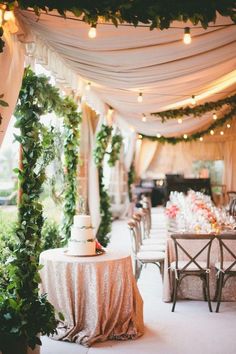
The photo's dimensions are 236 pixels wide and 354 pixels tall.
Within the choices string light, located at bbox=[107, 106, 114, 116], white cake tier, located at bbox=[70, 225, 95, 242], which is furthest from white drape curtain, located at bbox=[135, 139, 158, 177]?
white cake tier, located at bbox=[70, 225, 95, 242]

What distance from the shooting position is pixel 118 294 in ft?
15.4

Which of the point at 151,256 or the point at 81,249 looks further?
the point at 151,256

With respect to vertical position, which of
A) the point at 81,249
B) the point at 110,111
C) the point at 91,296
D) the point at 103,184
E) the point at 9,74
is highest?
the point at 110,111

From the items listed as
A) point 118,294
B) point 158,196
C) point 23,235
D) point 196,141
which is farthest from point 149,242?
point 196,141

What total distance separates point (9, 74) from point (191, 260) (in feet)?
10.1

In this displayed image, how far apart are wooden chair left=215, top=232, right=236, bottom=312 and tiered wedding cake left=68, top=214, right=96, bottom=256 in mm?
1714

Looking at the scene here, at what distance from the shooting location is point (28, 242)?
435 cm

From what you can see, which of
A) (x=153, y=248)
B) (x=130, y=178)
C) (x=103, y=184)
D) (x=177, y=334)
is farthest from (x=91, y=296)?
(x=130, y=178)

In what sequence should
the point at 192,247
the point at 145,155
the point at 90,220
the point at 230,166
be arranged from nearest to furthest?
the point at 90,220 → the point at 192,247 → the point at 230,166 → the point at 145,155

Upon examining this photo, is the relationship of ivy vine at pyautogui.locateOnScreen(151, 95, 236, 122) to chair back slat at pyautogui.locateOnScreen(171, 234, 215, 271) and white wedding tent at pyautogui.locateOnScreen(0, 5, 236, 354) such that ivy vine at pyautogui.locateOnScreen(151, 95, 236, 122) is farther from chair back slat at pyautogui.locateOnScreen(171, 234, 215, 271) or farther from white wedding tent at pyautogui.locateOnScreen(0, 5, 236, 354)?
chair back slat at pyautogui.locateOnScreen(171, 234, 215, 271)

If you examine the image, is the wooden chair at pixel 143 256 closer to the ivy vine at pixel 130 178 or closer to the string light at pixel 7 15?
the string light at pixel 7 15

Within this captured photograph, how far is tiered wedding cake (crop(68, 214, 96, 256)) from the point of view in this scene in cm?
484

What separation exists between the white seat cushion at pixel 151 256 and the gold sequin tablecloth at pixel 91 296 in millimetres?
1739

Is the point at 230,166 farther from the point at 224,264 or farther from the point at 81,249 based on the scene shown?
the point at 81,249
